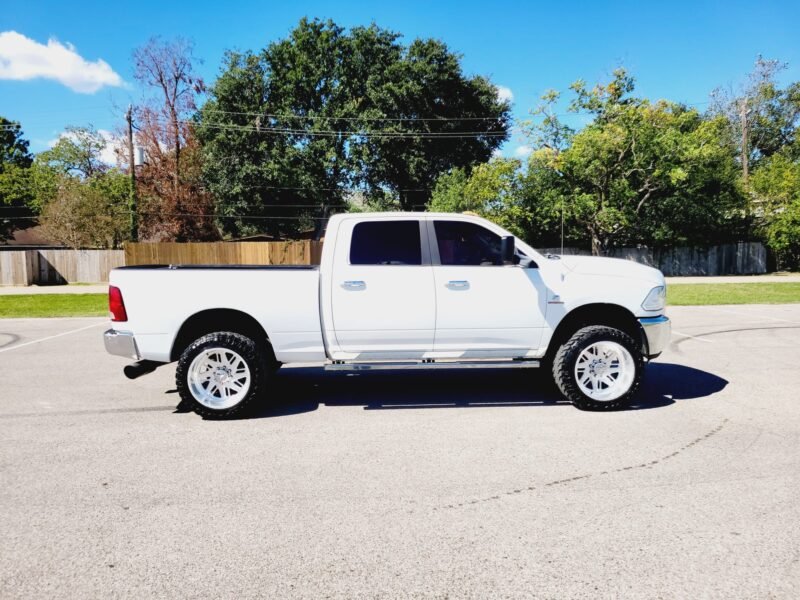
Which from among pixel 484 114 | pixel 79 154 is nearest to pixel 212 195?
pixel 484 114

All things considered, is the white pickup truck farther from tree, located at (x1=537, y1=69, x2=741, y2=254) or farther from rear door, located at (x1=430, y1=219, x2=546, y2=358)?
tree, located at (x1=537, y1=69, x2=741, y2=254)

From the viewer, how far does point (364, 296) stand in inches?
220

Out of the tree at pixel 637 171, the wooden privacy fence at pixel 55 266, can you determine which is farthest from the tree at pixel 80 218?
the tree at pixel 637 171

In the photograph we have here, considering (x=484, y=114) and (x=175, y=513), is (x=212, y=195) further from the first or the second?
(x=175, y=513)

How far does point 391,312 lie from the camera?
5629 millimetres

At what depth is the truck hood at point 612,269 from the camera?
5.81 metres

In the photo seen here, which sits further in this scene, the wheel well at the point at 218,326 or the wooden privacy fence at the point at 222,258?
the wooden privacy fence at the point at 222,258

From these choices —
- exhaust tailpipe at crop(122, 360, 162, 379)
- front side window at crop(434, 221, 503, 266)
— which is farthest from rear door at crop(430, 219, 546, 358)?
exhaust tailpipe at crop(122, 360, 162, 379)

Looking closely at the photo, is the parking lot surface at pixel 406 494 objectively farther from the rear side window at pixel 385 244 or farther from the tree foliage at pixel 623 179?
the tree foliage at pixel 623 179

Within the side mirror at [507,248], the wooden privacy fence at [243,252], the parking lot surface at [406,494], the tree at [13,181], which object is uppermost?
the tree at [13,181]

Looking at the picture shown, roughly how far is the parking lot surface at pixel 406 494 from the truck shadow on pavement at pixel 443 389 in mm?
54

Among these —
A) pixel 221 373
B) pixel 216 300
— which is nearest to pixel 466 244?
pixel 216 300

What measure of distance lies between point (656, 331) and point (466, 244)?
Answer: 223 cm

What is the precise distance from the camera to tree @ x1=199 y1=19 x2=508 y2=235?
3891 centimetres
